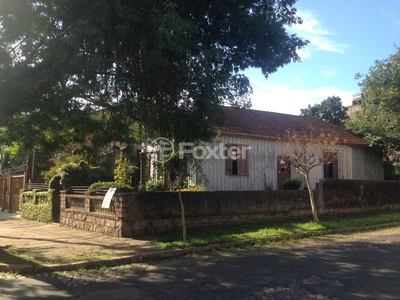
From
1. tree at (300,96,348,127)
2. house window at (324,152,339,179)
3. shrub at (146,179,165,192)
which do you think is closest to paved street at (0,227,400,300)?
shrub at (146,179,165,192)

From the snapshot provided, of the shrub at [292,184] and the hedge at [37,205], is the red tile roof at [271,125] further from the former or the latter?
the hedge at [37,205]

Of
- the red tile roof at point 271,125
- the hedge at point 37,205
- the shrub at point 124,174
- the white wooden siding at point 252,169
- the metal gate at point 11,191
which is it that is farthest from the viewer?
the metal gate at point 11,191

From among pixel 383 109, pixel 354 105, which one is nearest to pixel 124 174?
pixel 383 109

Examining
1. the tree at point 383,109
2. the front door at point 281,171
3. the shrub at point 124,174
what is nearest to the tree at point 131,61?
the shrub at point 124,174

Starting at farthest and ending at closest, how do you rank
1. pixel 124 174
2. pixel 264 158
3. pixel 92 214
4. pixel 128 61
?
pixel 264 158, pixel 124 174, pixel 92 214, pixel 128 61

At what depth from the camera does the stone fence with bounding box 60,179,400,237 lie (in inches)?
453

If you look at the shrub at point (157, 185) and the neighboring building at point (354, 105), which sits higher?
the neighboring building at point (354, 105)

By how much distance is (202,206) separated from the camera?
12.9m

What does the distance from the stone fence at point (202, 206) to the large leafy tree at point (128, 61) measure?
226cm

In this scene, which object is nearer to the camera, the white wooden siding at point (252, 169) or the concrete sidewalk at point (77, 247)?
the concrete sidewalk at point (77, 247)

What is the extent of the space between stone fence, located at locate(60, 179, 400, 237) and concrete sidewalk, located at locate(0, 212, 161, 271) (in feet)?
1.63

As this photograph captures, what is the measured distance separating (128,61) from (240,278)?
6.00 m

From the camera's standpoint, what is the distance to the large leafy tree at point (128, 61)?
28.3 ft

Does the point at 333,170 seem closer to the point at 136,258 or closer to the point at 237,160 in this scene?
the point at 237,160
